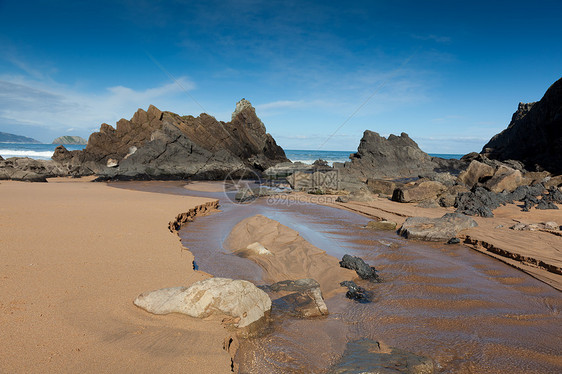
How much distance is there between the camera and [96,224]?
22.7 ft

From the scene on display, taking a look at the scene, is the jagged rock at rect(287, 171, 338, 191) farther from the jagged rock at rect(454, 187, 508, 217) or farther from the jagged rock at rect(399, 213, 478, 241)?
the jagged rock at rect(399, 213, 478, 241)

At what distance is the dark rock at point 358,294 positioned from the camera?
4801 mm

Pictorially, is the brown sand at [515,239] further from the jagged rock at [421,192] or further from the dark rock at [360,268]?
the dark rock at [360,268]

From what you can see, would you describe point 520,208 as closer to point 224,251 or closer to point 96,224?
point 224,251

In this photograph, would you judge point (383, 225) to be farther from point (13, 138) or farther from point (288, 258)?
point (13, 138)

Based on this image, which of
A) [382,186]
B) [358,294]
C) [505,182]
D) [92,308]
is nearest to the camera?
[92,308]

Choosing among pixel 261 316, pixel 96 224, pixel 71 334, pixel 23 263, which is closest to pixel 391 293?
pixel 261 316

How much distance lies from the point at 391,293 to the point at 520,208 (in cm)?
1040

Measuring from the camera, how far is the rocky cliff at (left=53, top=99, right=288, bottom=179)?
27125 mm

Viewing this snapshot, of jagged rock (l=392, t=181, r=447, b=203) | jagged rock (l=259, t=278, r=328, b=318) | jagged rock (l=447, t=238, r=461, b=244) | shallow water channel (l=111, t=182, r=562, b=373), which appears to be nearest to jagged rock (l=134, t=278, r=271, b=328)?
shallow water channel (l=111, t=182, r=562, b=373)

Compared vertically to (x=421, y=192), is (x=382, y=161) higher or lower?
higher

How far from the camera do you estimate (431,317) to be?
4.28m

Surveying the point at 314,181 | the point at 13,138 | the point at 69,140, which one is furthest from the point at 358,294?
the point at 13,138

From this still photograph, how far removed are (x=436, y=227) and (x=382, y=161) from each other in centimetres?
2434
